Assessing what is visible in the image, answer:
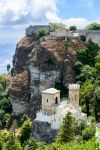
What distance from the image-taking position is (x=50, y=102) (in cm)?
6031

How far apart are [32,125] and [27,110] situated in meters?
11.6

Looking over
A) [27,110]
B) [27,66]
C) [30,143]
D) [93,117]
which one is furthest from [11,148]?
[27,66]

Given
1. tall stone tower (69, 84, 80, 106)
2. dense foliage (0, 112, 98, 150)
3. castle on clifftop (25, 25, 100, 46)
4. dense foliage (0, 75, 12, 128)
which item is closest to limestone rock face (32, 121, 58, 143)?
dense foliage (0, 112, 98, 150)

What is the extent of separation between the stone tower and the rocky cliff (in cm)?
873

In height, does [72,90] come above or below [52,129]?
above

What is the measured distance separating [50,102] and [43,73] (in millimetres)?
11934

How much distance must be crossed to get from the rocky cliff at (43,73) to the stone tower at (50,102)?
28.7 ft

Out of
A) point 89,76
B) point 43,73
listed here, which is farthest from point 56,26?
point 89,76

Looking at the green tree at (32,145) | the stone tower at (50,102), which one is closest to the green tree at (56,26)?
the stone tower at (50,102)

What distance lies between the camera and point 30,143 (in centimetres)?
5588

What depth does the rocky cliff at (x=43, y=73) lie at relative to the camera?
70812mm

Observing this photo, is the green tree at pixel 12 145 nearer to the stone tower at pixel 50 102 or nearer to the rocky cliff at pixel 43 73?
the stone tower at pixel 50 102

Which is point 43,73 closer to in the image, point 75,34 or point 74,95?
point 75,34

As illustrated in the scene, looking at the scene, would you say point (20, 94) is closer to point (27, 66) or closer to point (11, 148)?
point (27, 66)
